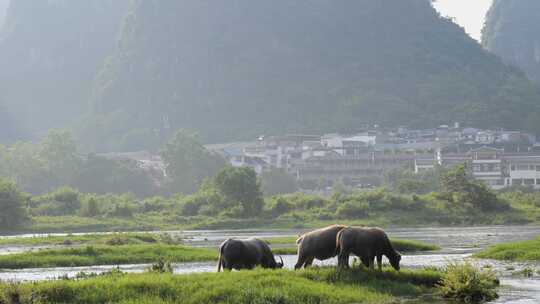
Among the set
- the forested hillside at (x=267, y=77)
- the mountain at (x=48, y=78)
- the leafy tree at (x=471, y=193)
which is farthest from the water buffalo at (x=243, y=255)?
the mountain at (x=48, y=78)

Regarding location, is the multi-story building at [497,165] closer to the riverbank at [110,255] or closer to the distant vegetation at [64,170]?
the distant vegetation at [64,170]

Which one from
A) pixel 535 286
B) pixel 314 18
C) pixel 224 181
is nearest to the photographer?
pixel 535 286

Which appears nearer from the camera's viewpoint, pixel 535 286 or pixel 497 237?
pixel 535 286

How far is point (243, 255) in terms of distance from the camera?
21.2 m

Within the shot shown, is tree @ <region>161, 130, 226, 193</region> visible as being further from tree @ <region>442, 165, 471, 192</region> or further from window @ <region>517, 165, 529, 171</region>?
tree @ <region>442, 165, 471, 192</region>

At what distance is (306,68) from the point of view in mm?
164500

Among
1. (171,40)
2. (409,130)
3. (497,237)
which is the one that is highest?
(171,40)

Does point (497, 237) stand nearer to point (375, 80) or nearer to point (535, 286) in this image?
point (535, 286)

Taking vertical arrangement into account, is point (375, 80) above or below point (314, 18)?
below

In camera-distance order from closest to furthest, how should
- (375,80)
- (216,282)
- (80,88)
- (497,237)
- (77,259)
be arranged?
(216,282), (77,259), (497,237), (375,80), (80,88)

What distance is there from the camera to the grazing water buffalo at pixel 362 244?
2025 centimetres

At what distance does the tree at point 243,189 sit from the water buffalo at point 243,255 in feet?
148

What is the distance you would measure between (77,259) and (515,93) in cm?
12373

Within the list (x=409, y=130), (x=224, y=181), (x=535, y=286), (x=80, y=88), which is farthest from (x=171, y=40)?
(x=535, y=286)
